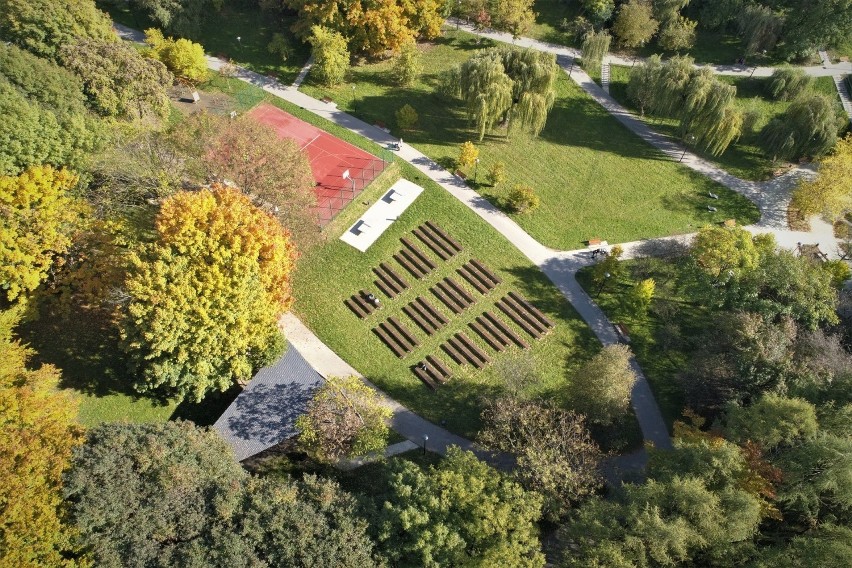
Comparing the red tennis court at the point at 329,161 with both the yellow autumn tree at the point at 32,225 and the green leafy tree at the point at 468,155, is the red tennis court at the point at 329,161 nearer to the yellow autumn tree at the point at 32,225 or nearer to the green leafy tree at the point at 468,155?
the green leafy tree at the point at 468,155

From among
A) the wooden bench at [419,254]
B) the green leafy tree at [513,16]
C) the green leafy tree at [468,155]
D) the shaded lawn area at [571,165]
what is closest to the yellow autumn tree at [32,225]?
the wooden bench at [419,254]

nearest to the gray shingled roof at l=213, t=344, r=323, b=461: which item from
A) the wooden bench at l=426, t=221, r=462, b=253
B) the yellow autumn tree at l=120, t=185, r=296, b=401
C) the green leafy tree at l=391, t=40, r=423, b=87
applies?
the yellow autumn tree at l=120, t=185, r=296, b=401

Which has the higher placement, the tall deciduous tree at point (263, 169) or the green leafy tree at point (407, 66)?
the green leafy tree at point (407, 66)

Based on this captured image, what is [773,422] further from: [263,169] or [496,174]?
[263,169]

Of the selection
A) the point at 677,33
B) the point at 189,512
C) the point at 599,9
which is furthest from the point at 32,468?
the point at 677,33

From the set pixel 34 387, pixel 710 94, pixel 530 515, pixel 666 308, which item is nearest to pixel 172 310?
pixel 34 387

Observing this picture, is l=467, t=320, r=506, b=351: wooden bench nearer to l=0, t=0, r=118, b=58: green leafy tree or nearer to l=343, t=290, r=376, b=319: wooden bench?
l=343, t=290, r=376, b=319: wooden bench
